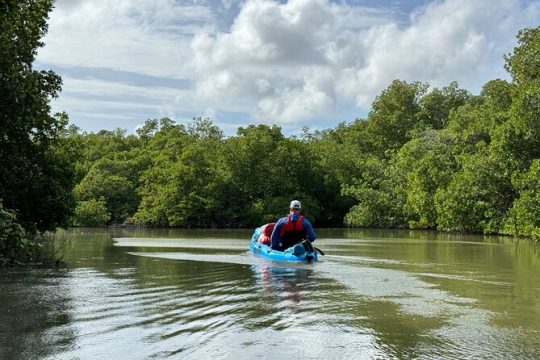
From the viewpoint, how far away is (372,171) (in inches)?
1996

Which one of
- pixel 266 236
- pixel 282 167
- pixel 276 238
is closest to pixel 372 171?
pixel 282 167

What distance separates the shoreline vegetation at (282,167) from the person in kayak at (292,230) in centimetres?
552

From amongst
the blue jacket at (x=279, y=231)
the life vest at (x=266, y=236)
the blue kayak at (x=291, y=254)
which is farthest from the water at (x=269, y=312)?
the life vest at (x=266, y=236)

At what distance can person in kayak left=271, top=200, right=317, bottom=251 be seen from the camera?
14992mm

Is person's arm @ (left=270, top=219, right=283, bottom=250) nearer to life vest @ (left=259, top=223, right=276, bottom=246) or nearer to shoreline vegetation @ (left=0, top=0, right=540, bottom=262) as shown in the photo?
life vest @ (left=259, top=223, right=276, bottom=246)

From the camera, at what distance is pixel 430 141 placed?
40969mm

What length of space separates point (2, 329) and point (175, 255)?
10.9 metres

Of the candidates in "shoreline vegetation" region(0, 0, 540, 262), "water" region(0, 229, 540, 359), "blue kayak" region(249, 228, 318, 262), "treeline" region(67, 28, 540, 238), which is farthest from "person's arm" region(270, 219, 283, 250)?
"treeline" region(67, 28, 540, 238)

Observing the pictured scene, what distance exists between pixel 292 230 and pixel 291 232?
0.21 ft

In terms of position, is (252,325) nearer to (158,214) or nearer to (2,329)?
(2,329)

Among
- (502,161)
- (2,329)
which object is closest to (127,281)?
(2,329)

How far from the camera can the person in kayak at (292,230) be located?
1499cm

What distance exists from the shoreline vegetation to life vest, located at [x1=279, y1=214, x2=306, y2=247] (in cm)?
567

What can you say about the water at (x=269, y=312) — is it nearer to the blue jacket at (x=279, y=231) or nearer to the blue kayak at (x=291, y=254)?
the blue kayak at (x=291, y=254)
